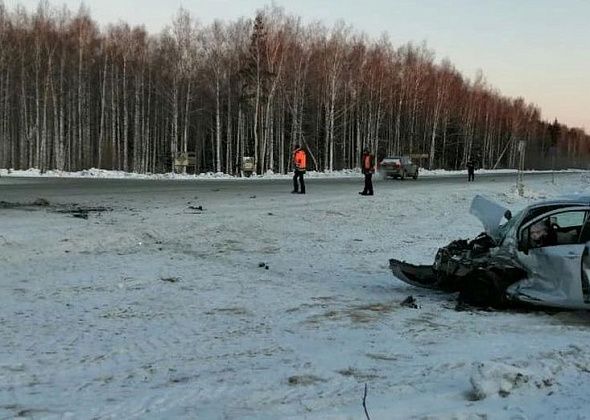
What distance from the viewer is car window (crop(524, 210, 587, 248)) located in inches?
303

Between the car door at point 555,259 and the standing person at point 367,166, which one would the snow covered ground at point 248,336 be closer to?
the car door at point 555,259

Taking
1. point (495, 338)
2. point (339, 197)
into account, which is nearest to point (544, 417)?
point (495, 338)

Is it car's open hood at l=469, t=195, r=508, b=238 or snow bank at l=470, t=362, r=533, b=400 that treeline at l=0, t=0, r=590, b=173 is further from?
snow bank at l=470, t=362, r=533, b=400

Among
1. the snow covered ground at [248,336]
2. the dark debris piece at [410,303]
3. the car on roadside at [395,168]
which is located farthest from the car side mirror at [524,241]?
→ the car on roadside at [395,168]

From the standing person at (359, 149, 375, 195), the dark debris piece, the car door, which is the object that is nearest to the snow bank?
the car door

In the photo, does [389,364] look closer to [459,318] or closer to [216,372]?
[216,372]

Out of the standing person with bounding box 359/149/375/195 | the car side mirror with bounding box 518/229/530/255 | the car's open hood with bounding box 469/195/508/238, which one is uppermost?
the standing person with bounding box 359/149/375/195

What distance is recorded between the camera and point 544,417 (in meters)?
4.32

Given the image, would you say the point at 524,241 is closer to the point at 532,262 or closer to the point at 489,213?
the point at 532,262

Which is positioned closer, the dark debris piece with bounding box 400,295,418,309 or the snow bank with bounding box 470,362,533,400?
the snow bank with bounding box 470,362,533,400

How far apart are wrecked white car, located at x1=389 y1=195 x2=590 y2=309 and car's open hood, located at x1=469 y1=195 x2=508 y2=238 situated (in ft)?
1.52

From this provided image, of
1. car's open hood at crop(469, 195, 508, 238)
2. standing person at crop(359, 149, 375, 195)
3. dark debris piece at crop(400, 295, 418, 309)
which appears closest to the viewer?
dark debris piece at crop(400, 295, 418, 309)

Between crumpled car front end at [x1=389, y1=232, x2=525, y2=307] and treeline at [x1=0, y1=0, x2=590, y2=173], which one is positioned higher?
treeline at [x1=0, y1=0, x2=590, y2=173]

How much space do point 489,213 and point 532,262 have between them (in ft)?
6.26
